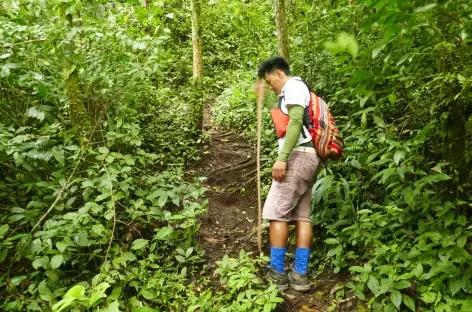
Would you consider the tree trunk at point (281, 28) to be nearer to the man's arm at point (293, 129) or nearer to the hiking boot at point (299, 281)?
the man's arm at point (293, 129)

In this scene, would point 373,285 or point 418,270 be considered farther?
point 373,285

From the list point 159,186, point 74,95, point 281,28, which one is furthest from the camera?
point 281,28

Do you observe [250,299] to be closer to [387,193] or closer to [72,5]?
[387,193]

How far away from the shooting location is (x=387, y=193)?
4.53 metres

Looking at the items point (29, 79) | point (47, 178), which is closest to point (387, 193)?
point (47, 178)

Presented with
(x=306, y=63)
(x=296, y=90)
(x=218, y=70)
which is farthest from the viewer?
(x=218, y=70)

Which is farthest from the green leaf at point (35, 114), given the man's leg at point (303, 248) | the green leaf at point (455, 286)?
the green leaf at point (455, 286)

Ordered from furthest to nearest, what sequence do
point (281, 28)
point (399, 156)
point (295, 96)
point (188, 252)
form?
1. point (281, 28)
2. point (188, 252)
3. point (295, 96)
4. point (399, 156)

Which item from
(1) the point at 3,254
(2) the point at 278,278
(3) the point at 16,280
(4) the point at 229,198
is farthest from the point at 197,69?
(3) the point at 16,280

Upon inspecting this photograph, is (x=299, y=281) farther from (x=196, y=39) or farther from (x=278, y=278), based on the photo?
(x=196, y=39)

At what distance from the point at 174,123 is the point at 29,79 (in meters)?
3.32

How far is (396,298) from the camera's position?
10.7 ft

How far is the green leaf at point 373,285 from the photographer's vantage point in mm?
3451

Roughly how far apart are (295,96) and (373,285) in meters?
2.00
